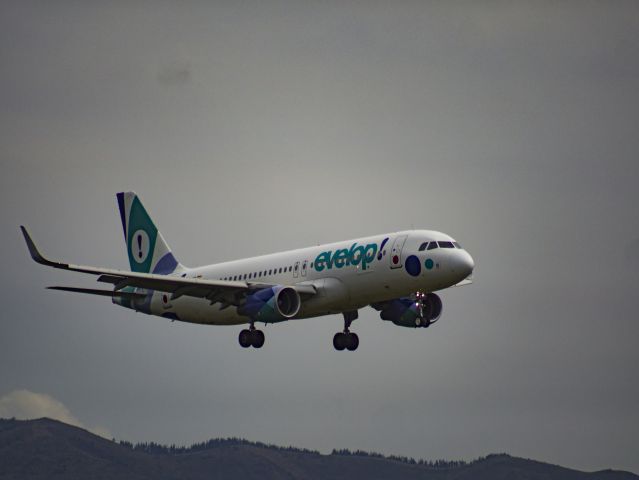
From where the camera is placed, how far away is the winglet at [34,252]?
64125 millimetres

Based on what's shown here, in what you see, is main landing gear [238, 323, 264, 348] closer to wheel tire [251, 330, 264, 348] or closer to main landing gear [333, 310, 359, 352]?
wheel tire [251, 330, 264, 348]

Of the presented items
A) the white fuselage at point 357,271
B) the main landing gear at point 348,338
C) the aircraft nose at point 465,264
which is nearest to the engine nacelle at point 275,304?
the white fuselage at point 357,271

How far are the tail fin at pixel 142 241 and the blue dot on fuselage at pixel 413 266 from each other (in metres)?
23.1

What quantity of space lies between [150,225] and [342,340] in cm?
1903

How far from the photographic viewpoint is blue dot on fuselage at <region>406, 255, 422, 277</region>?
→ 6675 centimetres

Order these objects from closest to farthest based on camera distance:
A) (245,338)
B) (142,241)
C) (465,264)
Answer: (465,264) < (245,338) < (142,241)

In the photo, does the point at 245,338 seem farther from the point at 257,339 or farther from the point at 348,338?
the point at 348,338

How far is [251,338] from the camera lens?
7369 centimetres

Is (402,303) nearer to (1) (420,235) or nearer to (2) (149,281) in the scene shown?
(1) (420,235)

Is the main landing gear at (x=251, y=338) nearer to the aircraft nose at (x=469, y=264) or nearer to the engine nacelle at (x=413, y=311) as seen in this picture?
the engine nacelle at (x=413, y=311)

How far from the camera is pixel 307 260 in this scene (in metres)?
72.6

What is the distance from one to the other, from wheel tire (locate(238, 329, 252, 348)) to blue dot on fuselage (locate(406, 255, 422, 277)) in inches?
463

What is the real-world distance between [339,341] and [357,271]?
10001 mm

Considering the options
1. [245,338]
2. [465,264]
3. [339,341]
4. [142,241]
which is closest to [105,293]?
[142,241]
